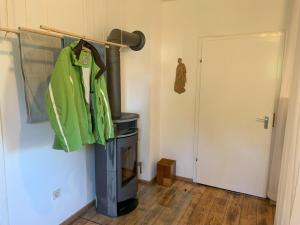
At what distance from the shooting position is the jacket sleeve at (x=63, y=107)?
4.94 feet

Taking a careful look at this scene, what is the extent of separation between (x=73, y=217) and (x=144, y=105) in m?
1.59

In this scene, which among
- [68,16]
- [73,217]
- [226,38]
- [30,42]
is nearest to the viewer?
[30,42]

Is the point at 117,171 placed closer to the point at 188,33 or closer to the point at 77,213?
the point at 77,213

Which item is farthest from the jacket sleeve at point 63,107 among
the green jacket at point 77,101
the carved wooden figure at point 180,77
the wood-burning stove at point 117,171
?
the carved wooden figure at point 180,77

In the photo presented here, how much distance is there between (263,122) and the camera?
260 centimetres

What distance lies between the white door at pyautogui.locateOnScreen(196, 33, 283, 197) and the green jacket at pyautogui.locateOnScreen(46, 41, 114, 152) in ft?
5.08

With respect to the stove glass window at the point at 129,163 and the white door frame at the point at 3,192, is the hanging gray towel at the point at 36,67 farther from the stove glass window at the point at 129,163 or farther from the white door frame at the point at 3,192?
the stove glass window at the point at 129,163

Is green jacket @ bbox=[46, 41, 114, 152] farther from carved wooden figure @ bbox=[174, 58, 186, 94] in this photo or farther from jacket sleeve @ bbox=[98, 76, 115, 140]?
carved wooden figure @ bbox=[174, 58, 186, 94]

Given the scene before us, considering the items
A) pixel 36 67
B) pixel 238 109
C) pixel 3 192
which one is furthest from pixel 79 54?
pixel 238 109

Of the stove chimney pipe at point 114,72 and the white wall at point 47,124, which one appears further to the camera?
the stove chimney pipe at point 114,72

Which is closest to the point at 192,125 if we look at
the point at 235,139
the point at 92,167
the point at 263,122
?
the point at 235,139

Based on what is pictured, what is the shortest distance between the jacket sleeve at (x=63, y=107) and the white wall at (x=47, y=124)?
14.4 inches

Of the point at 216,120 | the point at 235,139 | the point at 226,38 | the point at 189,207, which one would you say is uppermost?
the point at 226,38

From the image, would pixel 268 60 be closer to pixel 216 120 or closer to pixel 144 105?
pixel 216 120
